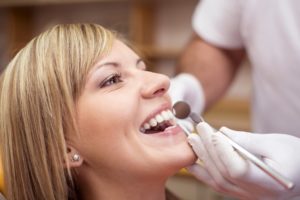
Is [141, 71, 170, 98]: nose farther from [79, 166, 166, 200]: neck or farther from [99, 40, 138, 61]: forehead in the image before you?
[79, 166, 166, 200]: neck

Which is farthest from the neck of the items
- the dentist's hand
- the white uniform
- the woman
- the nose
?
the white uniform

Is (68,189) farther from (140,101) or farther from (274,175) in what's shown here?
(274,175)

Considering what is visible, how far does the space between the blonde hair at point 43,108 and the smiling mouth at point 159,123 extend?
193 millimetres

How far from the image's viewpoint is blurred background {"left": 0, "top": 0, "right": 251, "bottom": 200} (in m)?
3.12

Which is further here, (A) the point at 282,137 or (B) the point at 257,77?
(B) the point at 257,77

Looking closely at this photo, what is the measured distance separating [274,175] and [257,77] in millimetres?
757

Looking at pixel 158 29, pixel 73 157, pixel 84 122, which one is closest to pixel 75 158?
pixel 73 157

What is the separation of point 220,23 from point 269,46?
10.3 inches

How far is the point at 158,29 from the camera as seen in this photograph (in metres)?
3.52

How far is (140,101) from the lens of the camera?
3.50ft

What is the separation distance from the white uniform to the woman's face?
1.38 ft

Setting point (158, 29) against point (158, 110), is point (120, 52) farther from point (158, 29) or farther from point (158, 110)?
point (158, 29)

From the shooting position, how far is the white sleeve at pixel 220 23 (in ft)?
4.83

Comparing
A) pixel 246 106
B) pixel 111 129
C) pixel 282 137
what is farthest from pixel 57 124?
pixel 246 106
